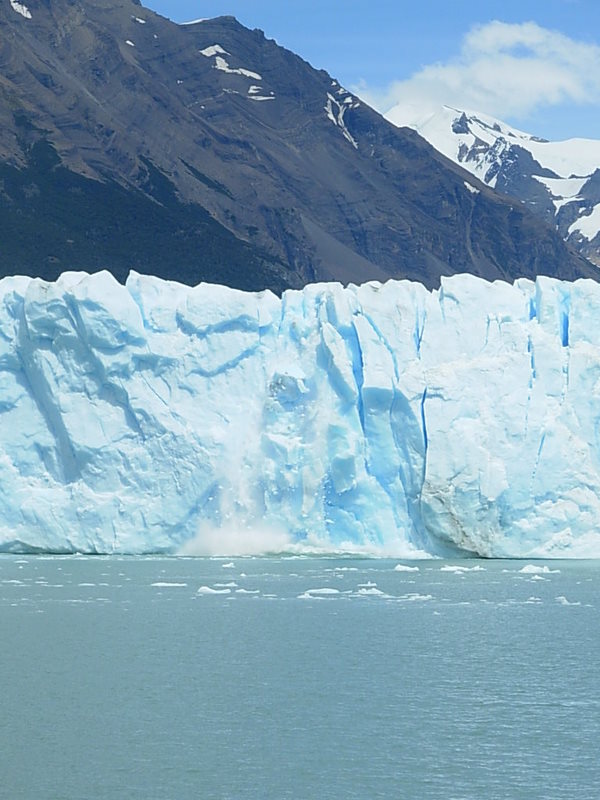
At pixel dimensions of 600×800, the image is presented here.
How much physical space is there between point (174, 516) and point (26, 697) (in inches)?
436

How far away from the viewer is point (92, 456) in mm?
25812

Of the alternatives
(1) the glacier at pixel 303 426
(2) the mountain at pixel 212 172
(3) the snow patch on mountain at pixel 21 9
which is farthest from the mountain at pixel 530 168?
(1) the glacier at pixel 303 426

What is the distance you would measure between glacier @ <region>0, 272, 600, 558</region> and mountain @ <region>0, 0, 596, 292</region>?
3632 centimetres

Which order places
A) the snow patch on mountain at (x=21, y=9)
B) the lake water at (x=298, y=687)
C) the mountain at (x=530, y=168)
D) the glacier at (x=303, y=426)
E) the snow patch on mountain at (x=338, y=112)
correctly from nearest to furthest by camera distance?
the lake water at (x=298, y=687) < the glacier at (x=303, y=426) < the snow patch on mountain at (x=21, y=9) < the snow patch on mountain at (x=338, y=112) < the mountain at (x=530, y=168)

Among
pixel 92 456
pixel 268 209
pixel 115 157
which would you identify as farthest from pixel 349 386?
pixel 268 209

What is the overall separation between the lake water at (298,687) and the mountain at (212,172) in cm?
4227

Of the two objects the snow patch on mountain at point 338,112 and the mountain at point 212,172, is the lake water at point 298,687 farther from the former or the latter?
the snow patch on mountain at point 338,112

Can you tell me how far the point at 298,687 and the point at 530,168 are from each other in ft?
542

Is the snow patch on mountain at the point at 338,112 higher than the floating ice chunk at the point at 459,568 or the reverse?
higher

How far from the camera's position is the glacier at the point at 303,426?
25156 millimetres

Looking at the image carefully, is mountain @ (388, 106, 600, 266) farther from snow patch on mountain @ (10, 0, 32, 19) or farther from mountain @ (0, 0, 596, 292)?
snow patch on mountain @ (10, 0, 32, 19)

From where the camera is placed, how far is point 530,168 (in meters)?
175

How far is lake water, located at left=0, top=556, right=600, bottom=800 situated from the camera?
11875 mm

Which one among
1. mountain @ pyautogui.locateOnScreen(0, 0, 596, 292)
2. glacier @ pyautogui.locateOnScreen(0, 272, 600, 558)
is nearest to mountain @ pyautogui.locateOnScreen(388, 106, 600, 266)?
mountain @ pyautogui.locateOnScreen(0, 0, 596, 292)
